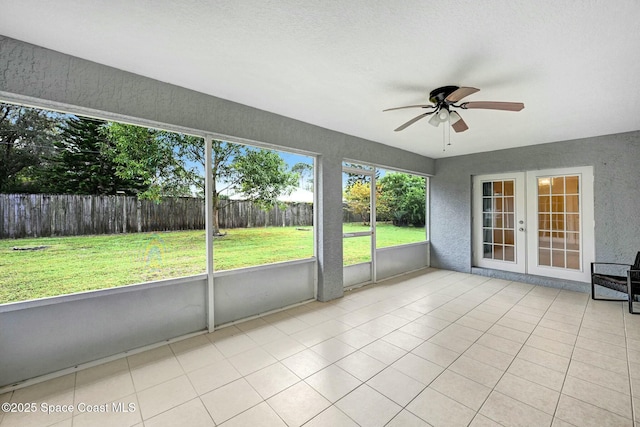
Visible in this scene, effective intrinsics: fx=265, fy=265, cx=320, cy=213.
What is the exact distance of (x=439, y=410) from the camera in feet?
5.96

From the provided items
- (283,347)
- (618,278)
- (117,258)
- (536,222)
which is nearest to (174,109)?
(117,258)

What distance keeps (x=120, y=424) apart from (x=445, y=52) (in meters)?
3.42

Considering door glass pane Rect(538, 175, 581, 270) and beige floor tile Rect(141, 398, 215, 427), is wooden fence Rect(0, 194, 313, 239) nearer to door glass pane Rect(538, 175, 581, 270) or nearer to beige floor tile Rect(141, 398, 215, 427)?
beige floor tile Rect(141, 398, 215, 427)

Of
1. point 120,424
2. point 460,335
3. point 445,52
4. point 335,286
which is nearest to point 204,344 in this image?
point 120,424

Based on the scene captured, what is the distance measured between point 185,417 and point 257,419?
0.48 metres

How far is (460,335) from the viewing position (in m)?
2.88

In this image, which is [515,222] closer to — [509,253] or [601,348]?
[509,253]

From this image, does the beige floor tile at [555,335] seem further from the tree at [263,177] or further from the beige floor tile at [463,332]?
the tree at [263,177]

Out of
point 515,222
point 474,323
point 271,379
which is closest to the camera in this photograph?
point 271,379

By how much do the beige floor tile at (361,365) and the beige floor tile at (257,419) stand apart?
733 millimetres

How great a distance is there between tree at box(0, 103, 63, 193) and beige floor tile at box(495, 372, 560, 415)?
4093 millimetres

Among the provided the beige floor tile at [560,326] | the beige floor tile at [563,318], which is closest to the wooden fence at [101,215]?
the beige floor tile at [560,326]

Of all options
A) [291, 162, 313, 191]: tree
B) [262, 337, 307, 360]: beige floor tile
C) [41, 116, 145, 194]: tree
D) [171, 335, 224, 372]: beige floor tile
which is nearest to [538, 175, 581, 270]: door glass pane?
[291, 162, 313, 191]: tree

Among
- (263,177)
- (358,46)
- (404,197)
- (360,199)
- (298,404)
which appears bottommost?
(298,404)
